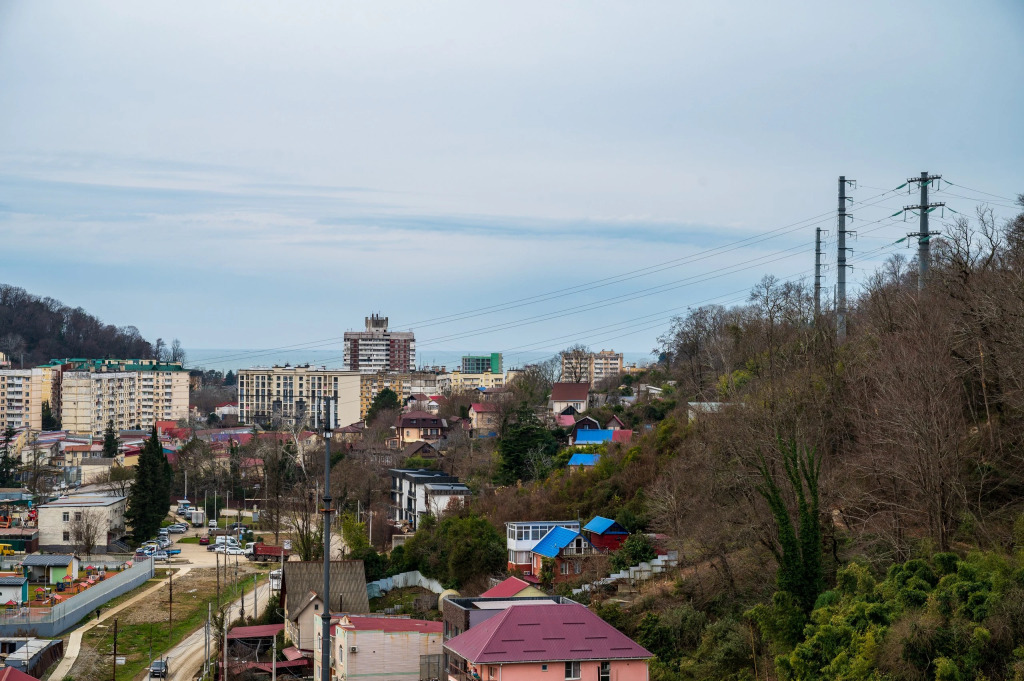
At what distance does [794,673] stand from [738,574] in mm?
6288

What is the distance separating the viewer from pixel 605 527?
3180cm

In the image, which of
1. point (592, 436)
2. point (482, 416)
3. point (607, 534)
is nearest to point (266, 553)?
point (592, 436)

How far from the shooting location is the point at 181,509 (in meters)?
62.0

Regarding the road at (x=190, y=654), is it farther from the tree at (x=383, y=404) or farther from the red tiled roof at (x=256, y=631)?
the tree at (x=383, y=404)

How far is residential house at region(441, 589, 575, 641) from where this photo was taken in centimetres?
2347

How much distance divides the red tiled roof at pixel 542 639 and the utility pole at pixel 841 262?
1342cm

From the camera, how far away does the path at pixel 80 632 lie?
28633 mm

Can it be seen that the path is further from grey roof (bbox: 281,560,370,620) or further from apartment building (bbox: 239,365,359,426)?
apartment building (bbox: 239,365,359,426)

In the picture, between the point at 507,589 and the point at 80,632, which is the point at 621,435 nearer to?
the point at 507,589

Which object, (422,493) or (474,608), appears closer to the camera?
(474,608)

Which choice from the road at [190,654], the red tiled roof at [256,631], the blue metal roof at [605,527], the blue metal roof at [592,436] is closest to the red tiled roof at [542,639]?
the blue metal roof at [605,527]

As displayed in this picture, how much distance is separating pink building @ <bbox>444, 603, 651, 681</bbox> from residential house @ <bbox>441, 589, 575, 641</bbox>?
1074 millimetres

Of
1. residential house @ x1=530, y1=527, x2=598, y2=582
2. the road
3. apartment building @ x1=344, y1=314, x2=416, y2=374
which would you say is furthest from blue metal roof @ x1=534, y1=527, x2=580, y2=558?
apartment building @ x1=344, y1=314, x2=416, y2=374

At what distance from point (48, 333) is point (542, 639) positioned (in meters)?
141
